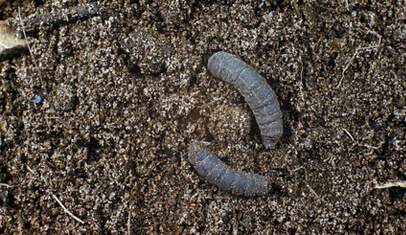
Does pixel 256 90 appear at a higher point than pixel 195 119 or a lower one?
higher

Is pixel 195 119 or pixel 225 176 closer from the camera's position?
pixel 225 176

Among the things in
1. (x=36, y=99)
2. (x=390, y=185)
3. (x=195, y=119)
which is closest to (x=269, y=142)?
(x=195, y=119)

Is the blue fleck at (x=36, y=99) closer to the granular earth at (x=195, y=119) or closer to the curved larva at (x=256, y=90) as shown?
the granular earth at (x=195, y=119)

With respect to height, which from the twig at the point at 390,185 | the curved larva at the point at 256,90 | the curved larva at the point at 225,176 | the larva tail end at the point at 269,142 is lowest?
the curved larva at the point at 225,176

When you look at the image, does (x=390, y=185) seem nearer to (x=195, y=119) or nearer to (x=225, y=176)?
(x=225, y=176)

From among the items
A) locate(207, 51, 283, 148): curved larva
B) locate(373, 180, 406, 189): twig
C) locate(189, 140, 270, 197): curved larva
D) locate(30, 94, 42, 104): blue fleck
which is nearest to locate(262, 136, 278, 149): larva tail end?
locate(207, 51, 283, 148): curved larva

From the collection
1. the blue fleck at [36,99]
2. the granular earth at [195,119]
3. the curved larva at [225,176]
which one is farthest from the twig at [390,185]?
the blue fleck at [36,99]
